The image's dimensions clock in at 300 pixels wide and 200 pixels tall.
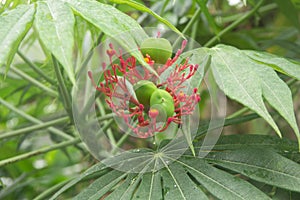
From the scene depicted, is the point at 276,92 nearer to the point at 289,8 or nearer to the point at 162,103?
the point at 162,103

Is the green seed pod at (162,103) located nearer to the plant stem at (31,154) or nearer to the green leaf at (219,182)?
the green leaf at (219,182)

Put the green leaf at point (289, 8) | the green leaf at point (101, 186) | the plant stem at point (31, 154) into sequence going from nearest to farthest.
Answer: the green leaf at point (101, 186) → the plant stem at point (31, 154) → the green leaf at point (289, 8)

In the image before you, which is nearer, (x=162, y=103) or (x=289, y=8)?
(x=162, y=103)

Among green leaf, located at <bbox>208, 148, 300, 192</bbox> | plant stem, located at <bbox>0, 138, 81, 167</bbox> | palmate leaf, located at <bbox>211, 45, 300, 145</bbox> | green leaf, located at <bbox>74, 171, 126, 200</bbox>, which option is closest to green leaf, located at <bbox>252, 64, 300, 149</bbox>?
palmate leaf, located at <bbox>211, 45, 300, 145</bbox>

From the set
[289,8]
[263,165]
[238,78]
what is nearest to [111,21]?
[238,78]

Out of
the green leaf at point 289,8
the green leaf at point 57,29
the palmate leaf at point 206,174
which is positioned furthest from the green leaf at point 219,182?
the green leaf at point 289,8

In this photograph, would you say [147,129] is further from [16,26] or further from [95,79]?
[16,26]

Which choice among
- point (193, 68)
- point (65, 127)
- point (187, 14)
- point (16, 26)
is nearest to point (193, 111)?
point (193, 68)
